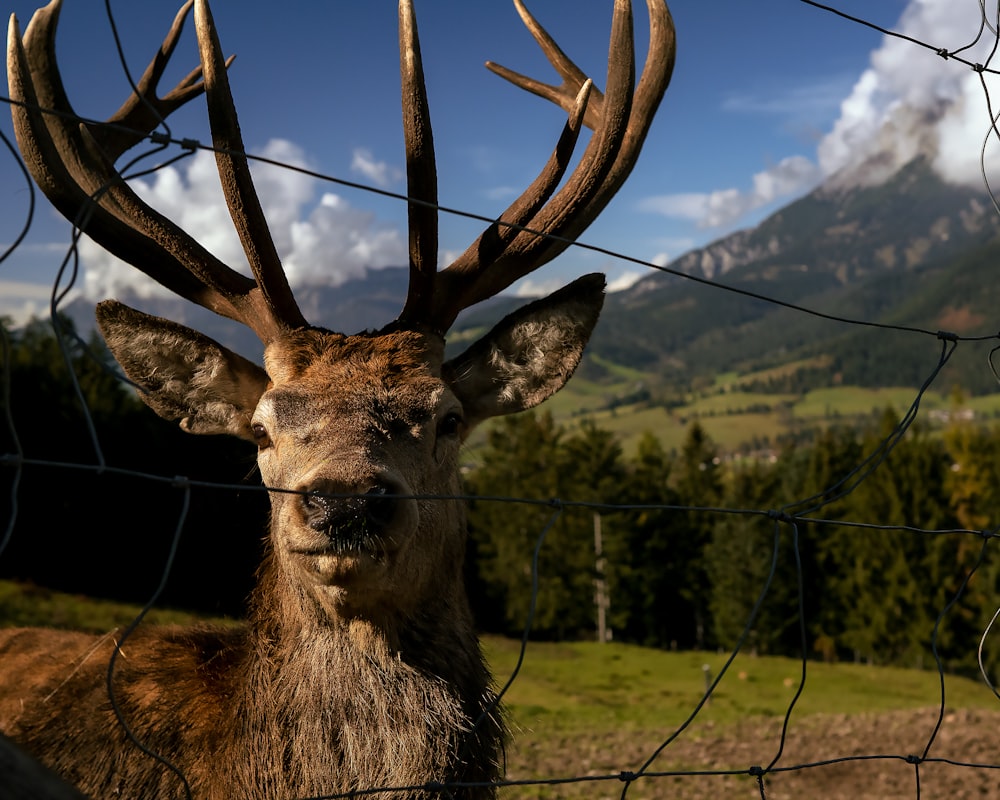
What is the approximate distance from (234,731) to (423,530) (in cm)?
95

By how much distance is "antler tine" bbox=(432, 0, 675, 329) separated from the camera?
154 inches

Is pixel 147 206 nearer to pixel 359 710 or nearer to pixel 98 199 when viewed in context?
pixel 98 199

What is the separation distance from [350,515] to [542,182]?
1.98m

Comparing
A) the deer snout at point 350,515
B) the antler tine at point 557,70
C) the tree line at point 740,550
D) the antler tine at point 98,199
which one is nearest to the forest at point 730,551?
the tree line at point 740,550

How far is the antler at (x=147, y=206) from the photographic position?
11.3 ft

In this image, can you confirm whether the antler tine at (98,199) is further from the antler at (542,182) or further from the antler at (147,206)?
the antler at (542,182)

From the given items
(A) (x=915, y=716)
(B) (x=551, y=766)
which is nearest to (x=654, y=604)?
(A) (x=915, y=716)

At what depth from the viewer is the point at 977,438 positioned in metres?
47.7

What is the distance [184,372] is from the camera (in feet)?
11.9

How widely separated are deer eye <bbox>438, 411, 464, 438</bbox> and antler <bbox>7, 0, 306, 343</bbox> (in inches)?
30.1

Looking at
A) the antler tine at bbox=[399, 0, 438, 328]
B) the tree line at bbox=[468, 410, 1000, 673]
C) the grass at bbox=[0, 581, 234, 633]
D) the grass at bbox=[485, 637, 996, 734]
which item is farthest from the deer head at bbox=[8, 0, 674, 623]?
the tree line at bbox=[468, 410, 1000, 673]

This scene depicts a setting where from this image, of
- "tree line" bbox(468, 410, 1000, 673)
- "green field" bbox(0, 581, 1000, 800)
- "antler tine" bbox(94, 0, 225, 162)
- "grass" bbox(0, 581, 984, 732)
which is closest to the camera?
"antler tine" bbox(94, 0, 225, 162)

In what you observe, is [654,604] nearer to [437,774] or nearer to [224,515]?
[224,515]

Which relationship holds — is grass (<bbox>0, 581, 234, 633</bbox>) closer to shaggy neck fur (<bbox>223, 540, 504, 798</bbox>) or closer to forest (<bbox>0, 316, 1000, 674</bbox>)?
forest (<bbox>0, 316, 1000, 674</bbox>)
